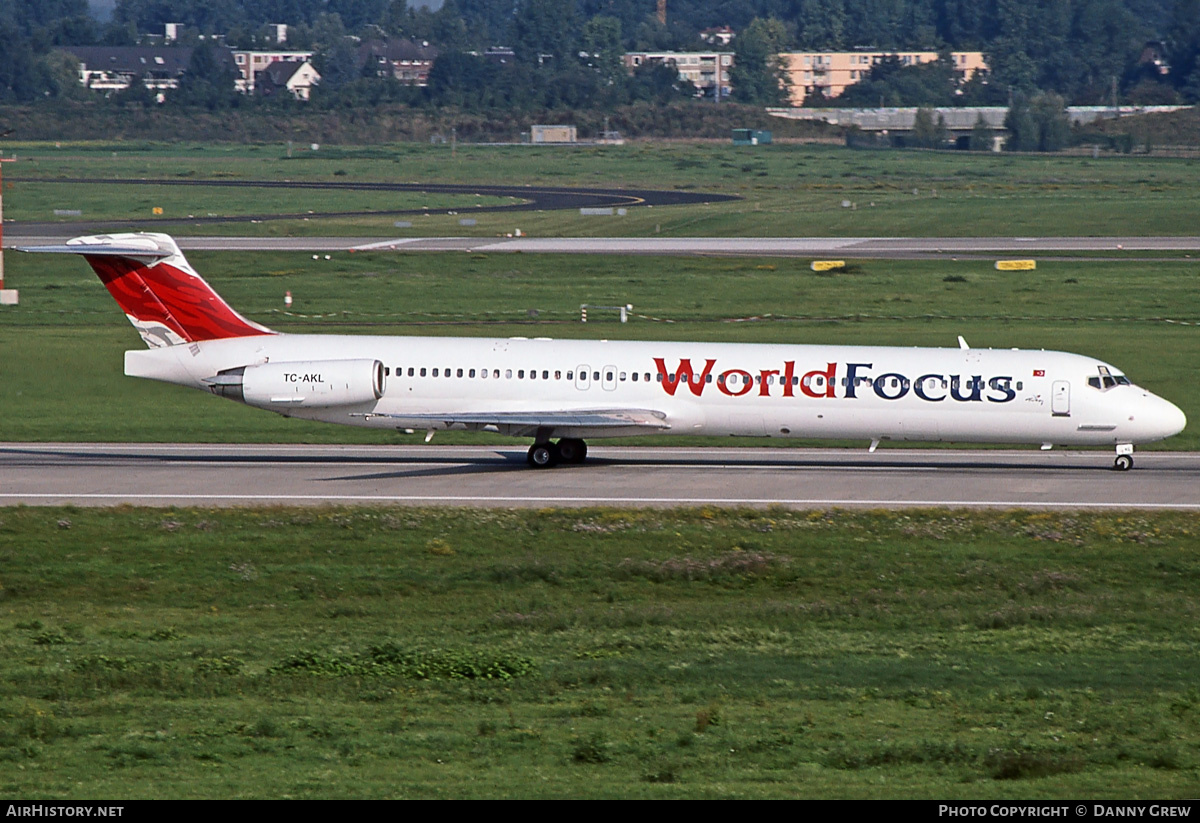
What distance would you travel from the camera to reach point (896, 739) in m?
17.2

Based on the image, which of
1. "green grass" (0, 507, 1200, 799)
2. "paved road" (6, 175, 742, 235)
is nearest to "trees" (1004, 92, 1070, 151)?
"paved road" (6, 175, 742, 235)

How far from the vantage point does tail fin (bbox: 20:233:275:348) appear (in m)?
39.4

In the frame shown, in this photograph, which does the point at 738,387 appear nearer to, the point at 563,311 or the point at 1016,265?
the point at 563,311

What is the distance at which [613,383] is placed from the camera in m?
38.6

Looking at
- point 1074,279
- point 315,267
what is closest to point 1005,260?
point 1074,279

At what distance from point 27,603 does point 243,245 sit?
228ft

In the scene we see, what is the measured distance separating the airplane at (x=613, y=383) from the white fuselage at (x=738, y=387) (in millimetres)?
36

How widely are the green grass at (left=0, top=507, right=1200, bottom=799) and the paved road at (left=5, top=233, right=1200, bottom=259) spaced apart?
195 feet

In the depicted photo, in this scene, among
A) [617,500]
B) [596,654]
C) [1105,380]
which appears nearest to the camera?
[596,654]

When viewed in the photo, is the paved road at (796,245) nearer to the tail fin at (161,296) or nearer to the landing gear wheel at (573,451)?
the landing gear wheel at (573,451)

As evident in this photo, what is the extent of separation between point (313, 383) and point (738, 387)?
10.7 meters

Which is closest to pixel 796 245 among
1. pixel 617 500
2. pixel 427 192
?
pixel 427 192

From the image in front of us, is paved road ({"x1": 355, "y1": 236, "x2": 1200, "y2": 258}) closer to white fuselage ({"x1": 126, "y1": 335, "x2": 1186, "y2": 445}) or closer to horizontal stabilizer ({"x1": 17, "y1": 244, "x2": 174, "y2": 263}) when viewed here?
white fuselage ({"x1": 126, "y1": 335, "x2": 1186, "y2": 445})

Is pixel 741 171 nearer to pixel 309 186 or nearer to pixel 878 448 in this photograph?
pixel 309 186
